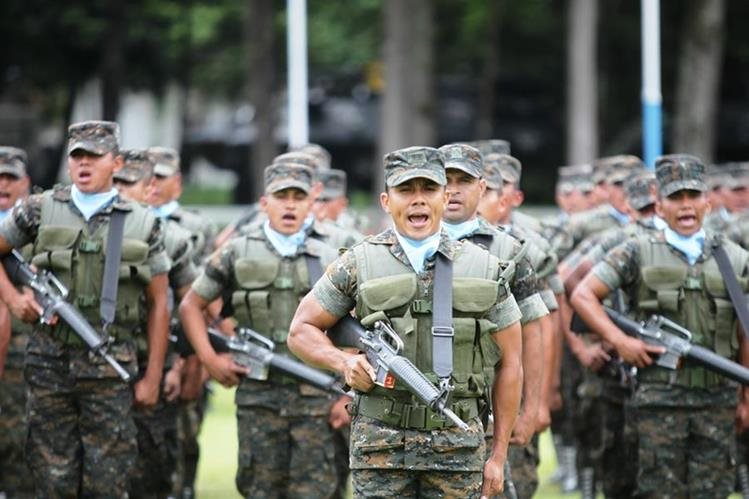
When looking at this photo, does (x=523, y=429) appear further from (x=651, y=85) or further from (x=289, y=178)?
(x=651, y=85)

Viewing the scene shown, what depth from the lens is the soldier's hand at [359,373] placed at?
7500 millimetres

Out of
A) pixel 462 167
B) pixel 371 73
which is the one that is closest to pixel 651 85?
pixel 462 167

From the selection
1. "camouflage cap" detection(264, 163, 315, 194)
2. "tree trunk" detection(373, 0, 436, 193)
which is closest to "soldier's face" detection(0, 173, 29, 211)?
"camouflage cap" detection(264, 163, 315, 194)

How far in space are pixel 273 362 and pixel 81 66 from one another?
924 inches

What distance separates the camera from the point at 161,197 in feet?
42.1

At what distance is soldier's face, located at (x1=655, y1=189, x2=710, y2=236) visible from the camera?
10.1 meters

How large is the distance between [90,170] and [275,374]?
1.69m

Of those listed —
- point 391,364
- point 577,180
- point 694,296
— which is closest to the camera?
point 391,364

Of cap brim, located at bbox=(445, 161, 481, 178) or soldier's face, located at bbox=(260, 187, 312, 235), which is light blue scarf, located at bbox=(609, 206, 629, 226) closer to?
soldier's face, located at bbox=(260, 187, 312, 235)

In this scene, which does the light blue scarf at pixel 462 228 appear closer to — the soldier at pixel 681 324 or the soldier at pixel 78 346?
the soldier at pixel 681 324

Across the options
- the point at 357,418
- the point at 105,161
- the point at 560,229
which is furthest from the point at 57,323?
the point at 560,229

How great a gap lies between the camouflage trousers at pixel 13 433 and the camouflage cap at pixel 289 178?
2.56 m

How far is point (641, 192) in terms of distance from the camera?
1209 centimetres

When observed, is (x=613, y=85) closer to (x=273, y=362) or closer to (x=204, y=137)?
(x=204, y=137)
